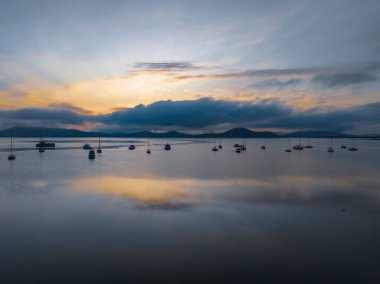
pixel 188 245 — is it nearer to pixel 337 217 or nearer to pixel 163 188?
pixel 337 217

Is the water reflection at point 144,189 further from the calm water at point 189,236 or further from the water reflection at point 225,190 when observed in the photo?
the calm water at point 189,236

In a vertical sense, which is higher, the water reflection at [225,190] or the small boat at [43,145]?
the small boat at [43,145]

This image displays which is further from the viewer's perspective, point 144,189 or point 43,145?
point 43,145

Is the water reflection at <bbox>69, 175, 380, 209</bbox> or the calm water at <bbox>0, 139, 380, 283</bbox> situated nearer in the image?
the calm water at <bbox>0, 139, 380, 283</bbox>

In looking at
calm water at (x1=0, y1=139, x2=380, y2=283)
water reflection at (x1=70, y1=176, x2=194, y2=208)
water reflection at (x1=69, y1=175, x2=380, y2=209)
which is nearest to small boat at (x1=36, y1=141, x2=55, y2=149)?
water reflection at (x1=69, y1=175, x2=380, y2=209)

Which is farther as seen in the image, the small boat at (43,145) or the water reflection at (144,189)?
the small boat at (43,145)

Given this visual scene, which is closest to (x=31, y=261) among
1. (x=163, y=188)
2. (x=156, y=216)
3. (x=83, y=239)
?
(x=83, y=239)

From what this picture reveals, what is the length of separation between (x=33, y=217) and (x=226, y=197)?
19458 mm

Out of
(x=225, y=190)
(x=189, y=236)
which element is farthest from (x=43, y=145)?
(x=189, y=236)

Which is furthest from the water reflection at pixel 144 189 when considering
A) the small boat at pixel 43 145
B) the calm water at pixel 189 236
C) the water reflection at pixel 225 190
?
the small boat at pixel 43 145

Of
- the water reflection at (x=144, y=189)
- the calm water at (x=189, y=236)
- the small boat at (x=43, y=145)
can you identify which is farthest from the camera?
the small boat at (x=43, y=145)

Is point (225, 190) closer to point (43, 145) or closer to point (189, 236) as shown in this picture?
point (189, 236)

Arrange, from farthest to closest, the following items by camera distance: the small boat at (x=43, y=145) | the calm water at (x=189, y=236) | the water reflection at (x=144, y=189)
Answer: the small boat at (x=43, y=145) → the water reflection at (x=144, y=189) → the calm water at (x=189, y=236)

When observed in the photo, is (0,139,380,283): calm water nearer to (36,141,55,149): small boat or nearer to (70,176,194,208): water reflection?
(70,176,194,208): water reflection
